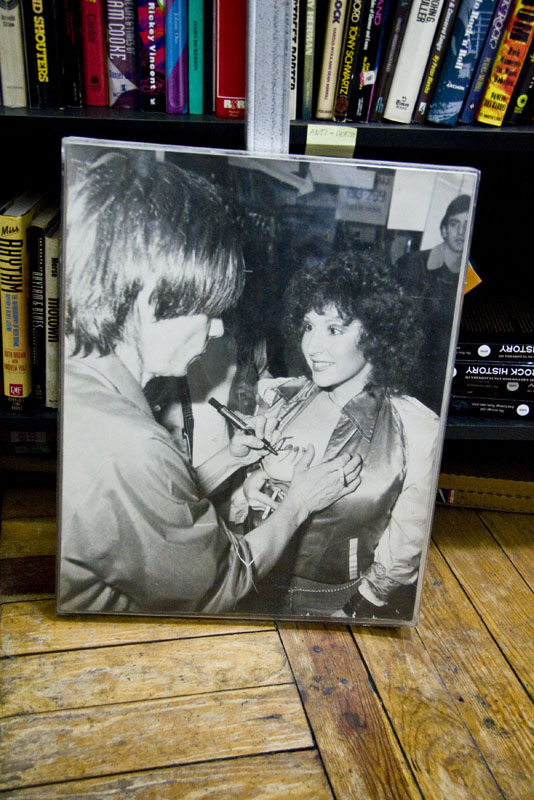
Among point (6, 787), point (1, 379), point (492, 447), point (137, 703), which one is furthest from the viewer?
point (492, 447)

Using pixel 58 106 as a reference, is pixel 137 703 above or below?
below

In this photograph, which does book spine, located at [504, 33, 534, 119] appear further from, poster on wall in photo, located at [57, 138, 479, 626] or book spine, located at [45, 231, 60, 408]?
book spine, located at [45, 231, 60, 408]

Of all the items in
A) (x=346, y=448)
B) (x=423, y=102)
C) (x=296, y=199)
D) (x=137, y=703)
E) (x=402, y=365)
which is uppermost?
(x=423, y=102)

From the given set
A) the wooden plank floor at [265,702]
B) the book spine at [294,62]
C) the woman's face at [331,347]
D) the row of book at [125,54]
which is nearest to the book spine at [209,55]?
the row of book at [125,54]

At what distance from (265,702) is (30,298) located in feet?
2.11

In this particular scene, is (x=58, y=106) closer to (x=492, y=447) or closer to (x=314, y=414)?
(x=314, y=414)

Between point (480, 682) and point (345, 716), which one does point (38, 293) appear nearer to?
point (345, 716)

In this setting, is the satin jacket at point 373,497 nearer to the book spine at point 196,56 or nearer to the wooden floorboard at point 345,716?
the wooden floorboard at point 345,716

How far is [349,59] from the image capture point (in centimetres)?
94

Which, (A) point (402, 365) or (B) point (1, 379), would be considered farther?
(B) point (1, 379)

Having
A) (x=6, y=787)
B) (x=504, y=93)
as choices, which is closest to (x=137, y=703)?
(x=6, y=787)

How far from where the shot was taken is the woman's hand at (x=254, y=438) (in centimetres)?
95

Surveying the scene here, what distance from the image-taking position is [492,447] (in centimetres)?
137

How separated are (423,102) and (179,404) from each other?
21.2 inches
